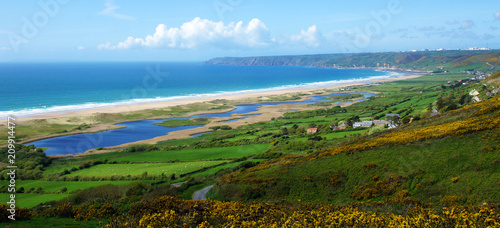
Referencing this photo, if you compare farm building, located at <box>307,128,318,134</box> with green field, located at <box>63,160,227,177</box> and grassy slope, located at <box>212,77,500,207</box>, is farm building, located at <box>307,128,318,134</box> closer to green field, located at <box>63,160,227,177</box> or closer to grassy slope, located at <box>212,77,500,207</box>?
green field, located at <box>63,160,227,177</box>

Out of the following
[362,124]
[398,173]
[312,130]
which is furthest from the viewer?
[362,124]

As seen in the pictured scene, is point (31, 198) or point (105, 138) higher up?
point (105, 138)

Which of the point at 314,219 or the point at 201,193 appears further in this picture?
the point at 201,193

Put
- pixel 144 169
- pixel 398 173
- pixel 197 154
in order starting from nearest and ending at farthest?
pixel 398 173 → pixel 144 169 → pixel 197 154

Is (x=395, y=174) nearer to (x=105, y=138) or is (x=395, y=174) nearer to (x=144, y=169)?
(x=144, y=169)

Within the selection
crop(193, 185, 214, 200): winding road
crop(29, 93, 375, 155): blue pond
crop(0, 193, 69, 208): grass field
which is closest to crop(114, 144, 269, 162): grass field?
crop(29, 93, 375, 155): blue pond

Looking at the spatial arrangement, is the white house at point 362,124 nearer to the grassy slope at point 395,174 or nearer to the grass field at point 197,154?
the grass field at point 197,154

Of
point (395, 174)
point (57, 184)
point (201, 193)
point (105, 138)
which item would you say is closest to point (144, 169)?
point (57, 184)
